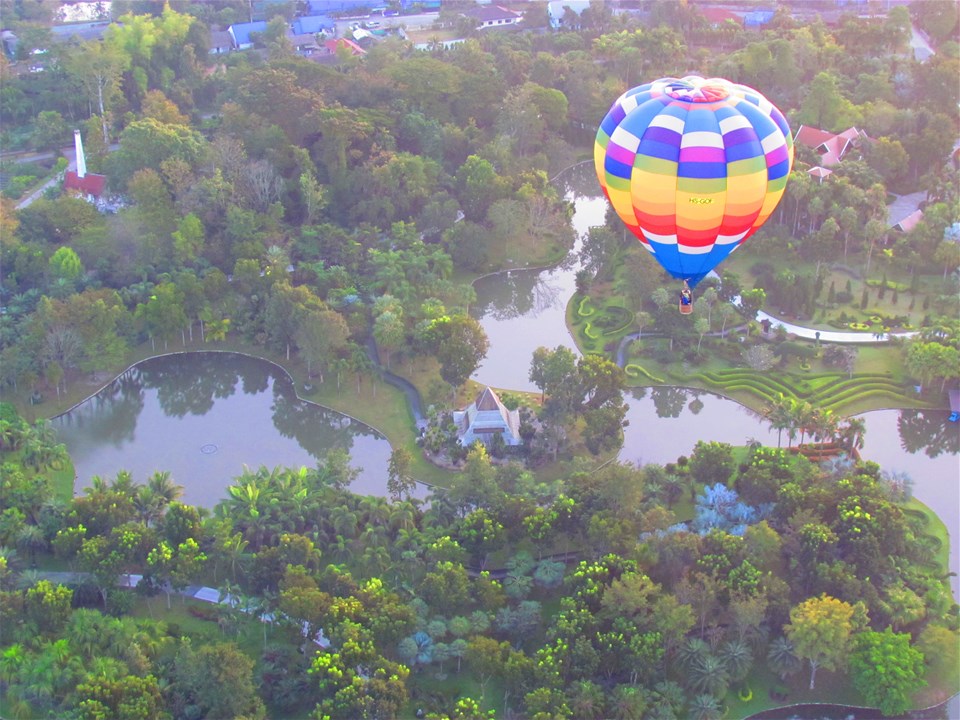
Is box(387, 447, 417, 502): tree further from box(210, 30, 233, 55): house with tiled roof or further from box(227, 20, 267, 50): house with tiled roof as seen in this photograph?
box(227, 20, 267, 50): house with tiled roof

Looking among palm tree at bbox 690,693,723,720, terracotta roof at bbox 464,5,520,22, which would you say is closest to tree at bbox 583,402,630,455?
palm tree at bbox 690,693,723,720

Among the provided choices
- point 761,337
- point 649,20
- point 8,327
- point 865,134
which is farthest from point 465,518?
point 649,20

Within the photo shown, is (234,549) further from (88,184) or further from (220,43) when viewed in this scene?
(220,43)

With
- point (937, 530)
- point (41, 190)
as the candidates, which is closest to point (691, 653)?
point (937, 530)

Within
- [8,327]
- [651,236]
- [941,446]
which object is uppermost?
[651,236]

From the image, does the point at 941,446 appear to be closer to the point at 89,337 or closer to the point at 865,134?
the point at 865,134

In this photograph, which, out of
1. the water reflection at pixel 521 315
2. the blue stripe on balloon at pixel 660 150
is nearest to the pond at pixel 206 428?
the water reflection at pixel 521 315
